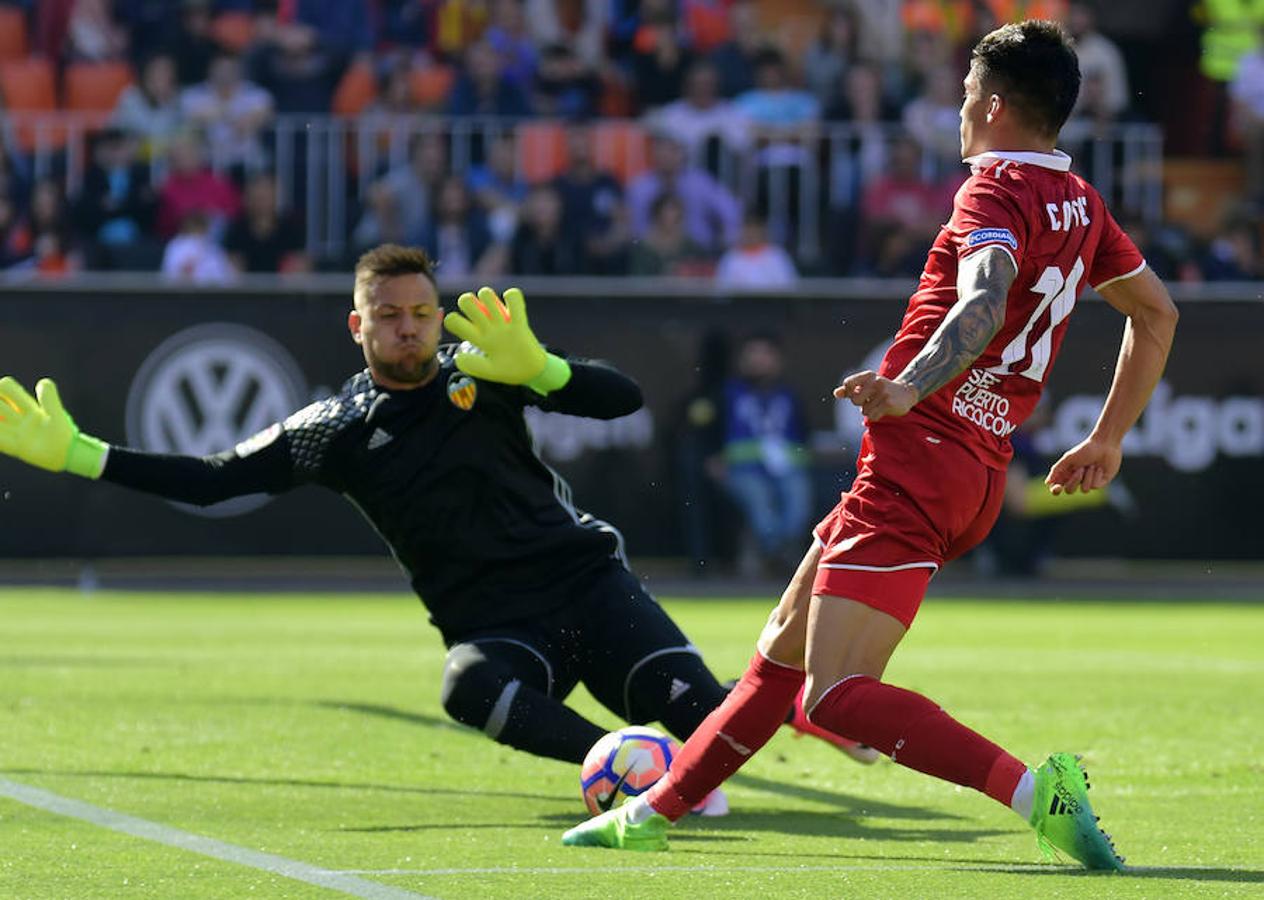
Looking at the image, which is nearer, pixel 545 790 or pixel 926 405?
pixel 926 405

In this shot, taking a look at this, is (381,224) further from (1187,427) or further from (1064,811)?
(1064,811)

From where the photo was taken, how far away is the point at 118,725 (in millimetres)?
9625

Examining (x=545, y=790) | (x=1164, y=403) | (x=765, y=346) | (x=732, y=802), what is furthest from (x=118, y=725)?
(x=1164, y=403)

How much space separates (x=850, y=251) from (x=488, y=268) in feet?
10.1

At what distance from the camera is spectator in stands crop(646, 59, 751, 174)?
21.4 meters

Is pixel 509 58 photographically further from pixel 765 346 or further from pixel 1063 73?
pixel 1063 73

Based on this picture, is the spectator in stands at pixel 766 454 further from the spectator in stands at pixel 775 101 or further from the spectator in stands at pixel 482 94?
the spectator in stands at pixel 482 94

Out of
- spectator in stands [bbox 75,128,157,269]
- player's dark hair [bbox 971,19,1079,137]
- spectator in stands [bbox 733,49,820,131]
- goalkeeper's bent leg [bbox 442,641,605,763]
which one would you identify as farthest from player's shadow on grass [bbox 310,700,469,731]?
spectator in stands [bbox 733,49,820,131]

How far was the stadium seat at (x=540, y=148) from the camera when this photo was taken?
843 inches

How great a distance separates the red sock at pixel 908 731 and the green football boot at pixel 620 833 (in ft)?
2.19

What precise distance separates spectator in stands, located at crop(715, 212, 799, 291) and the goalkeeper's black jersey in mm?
12986

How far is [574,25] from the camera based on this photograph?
23438 mm

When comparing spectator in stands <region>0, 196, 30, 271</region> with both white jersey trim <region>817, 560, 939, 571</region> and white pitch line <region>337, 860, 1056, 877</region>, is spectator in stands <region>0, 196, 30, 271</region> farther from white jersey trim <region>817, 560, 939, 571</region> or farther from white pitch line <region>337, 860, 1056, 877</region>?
white jersey trim <region>817, 560, 939, 571</region>

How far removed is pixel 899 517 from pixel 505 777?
2.89 meters
